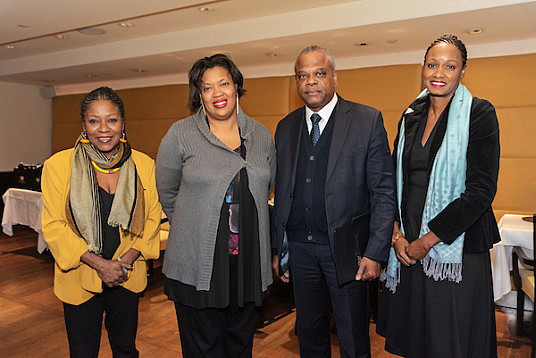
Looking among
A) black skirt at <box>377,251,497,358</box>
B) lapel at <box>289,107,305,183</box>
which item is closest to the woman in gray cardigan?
lapel at <box>289,107,305,183</box>

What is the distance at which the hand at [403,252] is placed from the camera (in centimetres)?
185

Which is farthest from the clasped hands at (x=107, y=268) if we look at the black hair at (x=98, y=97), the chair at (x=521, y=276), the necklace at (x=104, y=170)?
the chair at (x=521, y=276)

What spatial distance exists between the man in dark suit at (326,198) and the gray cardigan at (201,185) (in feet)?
0.56

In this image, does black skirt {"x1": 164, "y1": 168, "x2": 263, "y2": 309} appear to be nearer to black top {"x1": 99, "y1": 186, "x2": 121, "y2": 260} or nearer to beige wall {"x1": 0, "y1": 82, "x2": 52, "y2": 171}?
black top {"x1": 99, "y1": 186, "x2": 121, "y2": 260}

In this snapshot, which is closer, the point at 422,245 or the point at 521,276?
the point at 422,245

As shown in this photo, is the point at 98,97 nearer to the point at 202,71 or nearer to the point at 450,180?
the point at 202,71

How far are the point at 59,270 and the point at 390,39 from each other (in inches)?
154

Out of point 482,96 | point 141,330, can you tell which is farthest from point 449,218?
point 482,96

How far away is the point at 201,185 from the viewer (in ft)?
5.69

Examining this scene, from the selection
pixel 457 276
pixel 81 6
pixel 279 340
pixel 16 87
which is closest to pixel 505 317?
pixel 279 340

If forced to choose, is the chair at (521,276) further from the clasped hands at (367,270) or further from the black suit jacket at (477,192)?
the clasped hands at (367,270)

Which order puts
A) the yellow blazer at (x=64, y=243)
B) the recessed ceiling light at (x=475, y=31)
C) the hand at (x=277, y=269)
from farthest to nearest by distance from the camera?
the recessed ceiling light at (x=475, y=31) → the hand at (x=277, y=269) → the yellow blazer at (x=64, y=243)

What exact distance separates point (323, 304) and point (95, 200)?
1.09m

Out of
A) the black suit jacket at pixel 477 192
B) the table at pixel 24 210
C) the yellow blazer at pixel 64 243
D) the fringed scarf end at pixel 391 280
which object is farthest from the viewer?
the table at pixel 24 210
